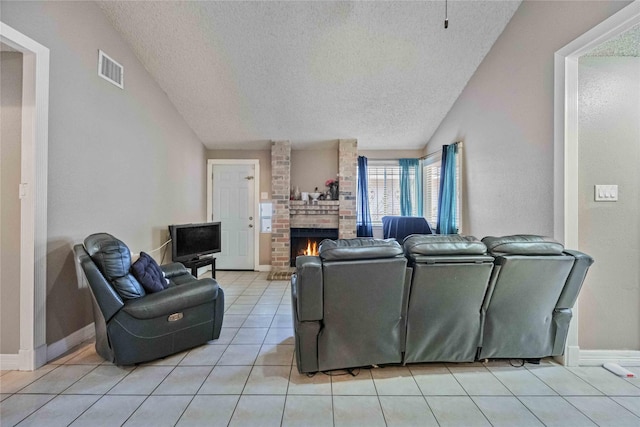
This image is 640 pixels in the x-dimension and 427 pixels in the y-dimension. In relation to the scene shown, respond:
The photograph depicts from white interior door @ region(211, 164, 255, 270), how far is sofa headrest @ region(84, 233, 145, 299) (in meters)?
3.01

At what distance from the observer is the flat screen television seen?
3.77m

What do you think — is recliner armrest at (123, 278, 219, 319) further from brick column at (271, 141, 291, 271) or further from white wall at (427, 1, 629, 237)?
white wall at (427, 1, 629, 237)

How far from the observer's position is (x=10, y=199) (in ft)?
6.75

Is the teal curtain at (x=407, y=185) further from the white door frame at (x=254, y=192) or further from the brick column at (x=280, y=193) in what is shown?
the white door frame at (x=254, y=192)

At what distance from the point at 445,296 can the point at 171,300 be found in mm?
1981

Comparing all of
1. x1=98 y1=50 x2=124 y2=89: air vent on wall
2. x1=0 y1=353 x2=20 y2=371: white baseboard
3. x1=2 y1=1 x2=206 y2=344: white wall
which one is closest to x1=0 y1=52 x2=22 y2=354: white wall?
x1=0 y1=353 x2=20 y2=371: white baseboard

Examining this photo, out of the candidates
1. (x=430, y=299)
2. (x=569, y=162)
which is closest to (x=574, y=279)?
(x=569, y=162)

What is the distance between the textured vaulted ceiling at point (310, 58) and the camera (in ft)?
9.37

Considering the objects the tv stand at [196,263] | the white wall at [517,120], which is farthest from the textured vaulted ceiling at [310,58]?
the tv stand at [196,263]

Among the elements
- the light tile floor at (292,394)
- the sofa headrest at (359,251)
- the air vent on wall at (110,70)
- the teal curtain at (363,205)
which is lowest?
the light tile floor at (292,394)

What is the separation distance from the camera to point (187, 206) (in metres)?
4.45

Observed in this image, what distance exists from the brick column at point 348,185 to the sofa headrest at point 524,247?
3018mm

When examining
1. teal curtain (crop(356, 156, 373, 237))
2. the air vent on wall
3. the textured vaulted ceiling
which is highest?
the textured vaulted ceiling

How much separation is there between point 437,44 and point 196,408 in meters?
3.97
